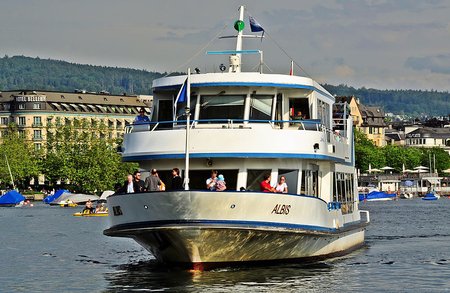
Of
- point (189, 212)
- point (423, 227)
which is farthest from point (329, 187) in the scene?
point (423, 227)

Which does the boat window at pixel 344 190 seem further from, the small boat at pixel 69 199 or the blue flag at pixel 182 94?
the small boat at pixel 69 199

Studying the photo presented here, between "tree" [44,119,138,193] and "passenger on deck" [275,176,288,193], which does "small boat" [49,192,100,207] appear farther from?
"passenger on deck" [275,176,288,193]

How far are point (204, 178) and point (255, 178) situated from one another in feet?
5.40

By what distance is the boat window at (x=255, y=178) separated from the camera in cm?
3800

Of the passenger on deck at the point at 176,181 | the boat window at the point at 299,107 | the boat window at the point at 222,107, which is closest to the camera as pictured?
the passenger on deck at the point at 176,181

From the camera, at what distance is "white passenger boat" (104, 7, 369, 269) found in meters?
35.4

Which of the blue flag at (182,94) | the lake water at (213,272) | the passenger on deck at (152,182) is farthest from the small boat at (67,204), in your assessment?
the passenger on deck at (152,182)

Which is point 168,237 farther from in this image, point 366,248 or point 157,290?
point 366,248

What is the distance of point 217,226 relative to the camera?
35188mm

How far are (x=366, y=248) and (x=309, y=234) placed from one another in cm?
1444

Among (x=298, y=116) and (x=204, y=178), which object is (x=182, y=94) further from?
(x=298, y=116)

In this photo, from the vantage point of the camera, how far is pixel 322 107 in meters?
42.0

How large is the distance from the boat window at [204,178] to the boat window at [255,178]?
Result: 47cm

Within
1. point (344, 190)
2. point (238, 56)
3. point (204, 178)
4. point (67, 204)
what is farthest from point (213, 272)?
point (67, 204)
